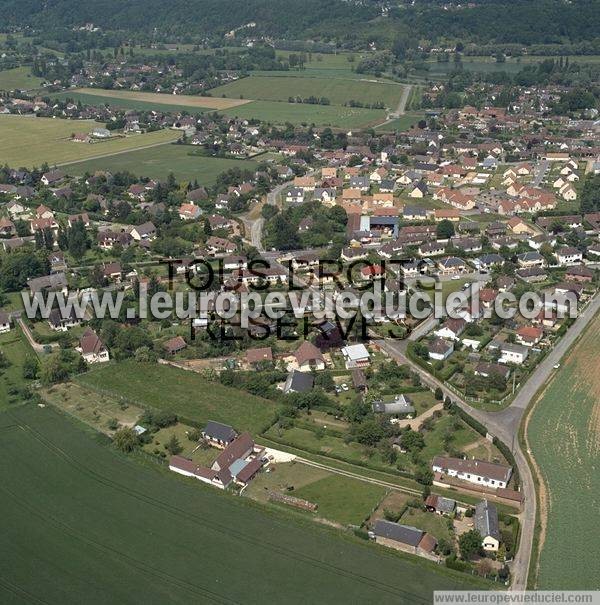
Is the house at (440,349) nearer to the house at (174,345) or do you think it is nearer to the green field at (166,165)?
the house at (174,345)

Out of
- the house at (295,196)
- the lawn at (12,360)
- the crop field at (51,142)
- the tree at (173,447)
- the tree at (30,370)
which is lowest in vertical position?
the tree at (173,447)

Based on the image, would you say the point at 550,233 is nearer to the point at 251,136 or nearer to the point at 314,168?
the point at 314,168

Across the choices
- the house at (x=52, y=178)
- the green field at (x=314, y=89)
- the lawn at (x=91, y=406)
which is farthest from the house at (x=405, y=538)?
the green field at (x=314, y=89)

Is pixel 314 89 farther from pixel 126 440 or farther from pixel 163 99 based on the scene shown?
pixel 126 440

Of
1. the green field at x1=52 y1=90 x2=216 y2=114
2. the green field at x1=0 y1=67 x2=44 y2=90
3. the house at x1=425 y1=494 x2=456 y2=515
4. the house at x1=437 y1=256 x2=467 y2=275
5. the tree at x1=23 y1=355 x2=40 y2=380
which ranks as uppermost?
the green field at x1=0 y1=67 x2=44 y2=90

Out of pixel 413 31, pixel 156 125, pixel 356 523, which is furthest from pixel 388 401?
pixel 413 31

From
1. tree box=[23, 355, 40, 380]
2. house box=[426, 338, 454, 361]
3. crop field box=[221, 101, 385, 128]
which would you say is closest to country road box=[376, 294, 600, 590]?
house box=[426, 338, 454, 361]

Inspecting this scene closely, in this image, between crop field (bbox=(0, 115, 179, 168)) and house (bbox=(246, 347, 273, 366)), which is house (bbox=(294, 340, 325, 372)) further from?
crop field (bbox=(0, 115, 179, 168))
